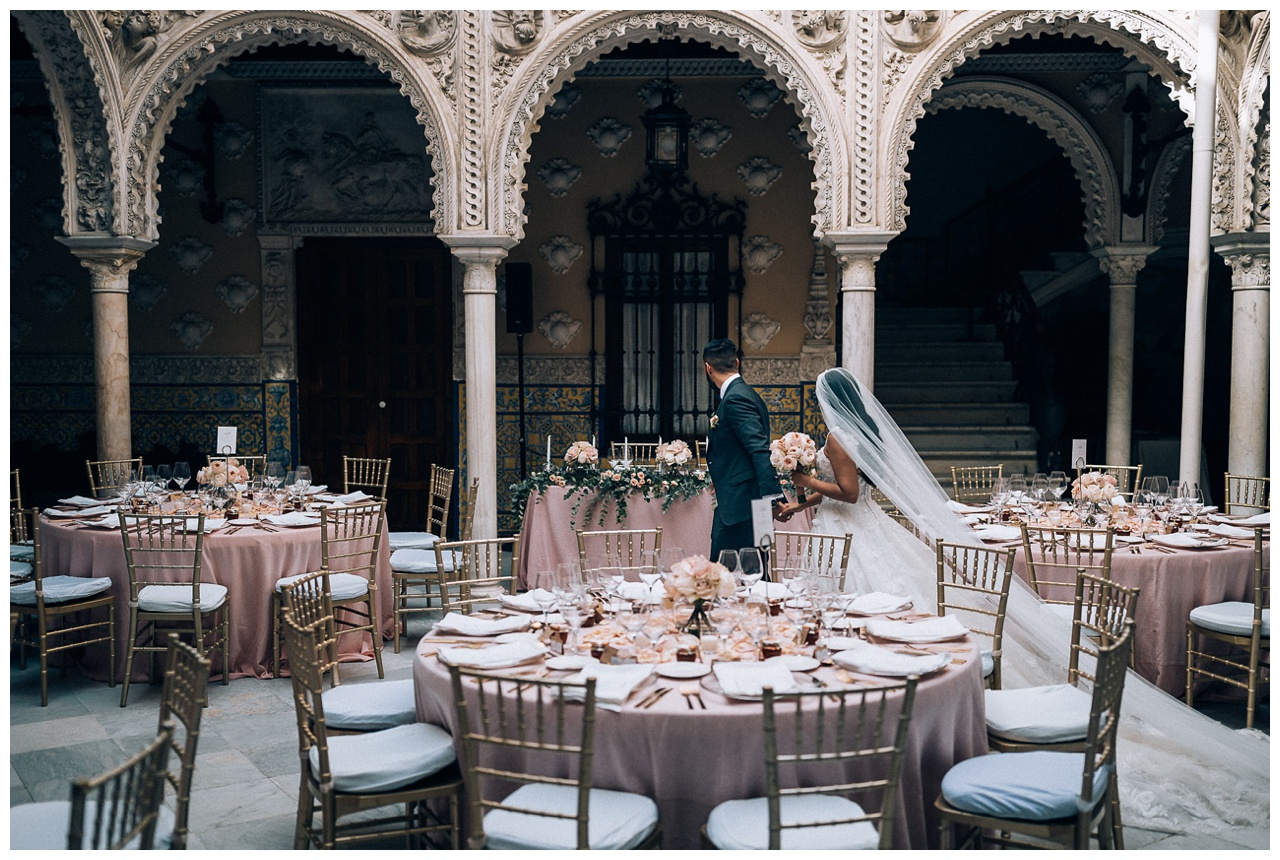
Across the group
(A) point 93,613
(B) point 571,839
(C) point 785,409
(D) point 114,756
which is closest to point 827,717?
(B) point 571,839

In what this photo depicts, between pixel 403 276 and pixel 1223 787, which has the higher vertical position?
pixel 403 276

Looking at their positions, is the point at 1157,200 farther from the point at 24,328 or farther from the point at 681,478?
the point at 24,328

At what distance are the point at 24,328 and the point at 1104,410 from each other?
11542mm

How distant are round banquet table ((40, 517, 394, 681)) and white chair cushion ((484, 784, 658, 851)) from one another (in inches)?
131

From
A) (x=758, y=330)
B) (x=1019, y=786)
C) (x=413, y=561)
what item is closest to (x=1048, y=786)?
(x=1019, y=786)

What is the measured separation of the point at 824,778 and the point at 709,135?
319 inches

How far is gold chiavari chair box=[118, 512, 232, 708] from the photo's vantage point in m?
5.35

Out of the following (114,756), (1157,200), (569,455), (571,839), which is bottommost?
(114,756)

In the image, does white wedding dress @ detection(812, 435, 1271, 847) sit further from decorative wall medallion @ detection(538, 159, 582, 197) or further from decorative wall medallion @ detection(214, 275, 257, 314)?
decorative wall medallion @ detection(214, 275, 257, 314)

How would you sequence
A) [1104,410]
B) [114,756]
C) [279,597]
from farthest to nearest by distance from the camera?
1. [1104,410]
2. [279,597]
3. [114,756]

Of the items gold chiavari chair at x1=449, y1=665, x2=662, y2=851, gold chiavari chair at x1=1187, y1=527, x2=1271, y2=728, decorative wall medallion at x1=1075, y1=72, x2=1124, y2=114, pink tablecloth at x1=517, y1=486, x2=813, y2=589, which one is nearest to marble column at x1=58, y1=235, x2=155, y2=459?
pink tablecloth at x1=517, y1=486, x2=813, y2=589

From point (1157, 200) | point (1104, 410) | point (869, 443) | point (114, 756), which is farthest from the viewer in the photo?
point (1104, 410)

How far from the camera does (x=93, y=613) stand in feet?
19.4

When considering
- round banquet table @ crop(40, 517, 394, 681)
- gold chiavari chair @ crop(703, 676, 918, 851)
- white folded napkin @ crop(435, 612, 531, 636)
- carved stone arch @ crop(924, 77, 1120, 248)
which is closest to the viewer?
gold chiavari chair @ crop(703, 676, 918, 851)
